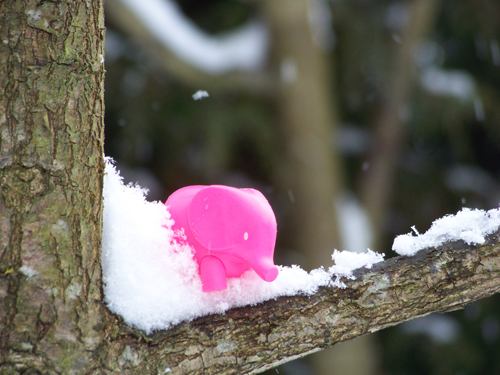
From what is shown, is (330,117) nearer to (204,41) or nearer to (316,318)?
(204,41)

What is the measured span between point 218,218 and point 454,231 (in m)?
0.50

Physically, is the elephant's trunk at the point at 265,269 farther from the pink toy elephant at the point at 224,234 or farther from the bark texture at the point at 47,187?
the bark texture at the point at 47,187

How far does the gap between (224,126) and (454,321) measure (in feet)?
9.34

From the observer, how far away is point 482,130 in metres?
4.51

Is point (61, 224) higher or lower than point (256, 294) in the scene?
higher

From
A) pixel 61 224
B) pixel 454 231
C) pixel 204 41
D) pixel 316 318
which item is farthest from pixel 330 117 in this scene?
pixel 61 224

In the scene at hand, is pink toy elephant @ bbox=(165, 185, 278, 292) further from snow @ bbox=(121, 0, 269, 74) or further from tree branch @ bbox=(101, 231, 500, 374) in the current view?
snow @ bbox=(121, 0, 269, 74)

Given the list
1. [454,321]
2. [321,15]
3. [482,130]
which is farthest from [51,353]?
[482,130]

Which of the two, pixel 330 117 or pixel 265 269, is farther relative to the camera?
pixel 330 117

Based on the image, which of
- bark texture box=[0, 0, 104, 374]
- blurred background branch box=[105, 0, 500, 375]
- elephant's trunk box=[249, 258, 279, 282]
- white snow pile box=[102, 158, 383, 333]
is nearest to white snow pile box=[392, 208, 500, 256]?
white snow pile box=[102, 158, 383, 333]

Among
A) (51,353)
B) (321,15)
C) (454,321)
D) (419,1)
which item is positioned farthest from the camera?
(454,321)

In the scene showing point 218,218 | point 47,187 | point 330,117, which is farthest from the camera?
point 330,117

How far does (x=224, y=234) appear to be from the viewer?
85 centimetres

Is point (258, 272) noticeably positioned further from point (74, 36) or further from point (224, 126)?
point (224, 126)
